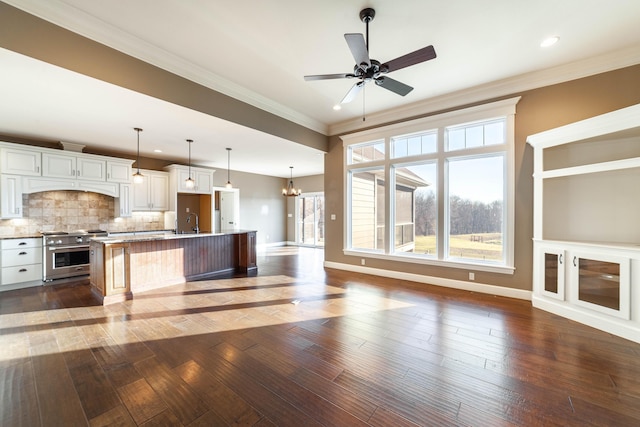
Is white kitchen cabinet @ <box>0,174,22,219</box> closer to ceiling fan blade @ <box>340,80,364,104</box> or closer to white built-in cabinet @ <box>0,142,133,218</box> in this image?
white built-in cabinet @ <box>0,142,133,218</box>

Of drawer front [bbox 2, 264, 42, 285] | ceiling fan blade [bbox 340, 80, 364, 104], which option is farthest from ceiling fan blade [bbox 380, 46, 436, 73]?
drawer front [bbox 2, 264, 42, 285]

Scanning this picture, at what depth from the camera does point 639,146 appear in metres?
3.01

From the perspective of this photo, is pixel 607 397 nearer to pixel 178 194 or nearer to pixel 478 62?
pixel 478 62

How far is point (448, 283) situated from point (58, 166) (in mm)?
7850

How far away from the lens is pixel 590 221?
11.1ft

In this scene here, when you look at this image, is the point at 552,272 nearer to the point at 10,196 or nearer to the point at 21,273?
the point at 21,273

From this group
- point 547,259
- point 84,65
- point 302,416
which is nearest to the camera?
point 302,416

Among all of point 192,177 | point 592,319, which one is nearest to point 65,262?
point 192,177

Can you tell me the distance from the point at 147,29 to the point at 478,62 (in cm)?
419

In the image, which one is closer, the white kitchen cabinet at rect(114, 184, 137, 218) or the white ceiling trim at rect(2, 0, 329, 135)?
the white ceiling trim at rect(2, 0, 329, 135)

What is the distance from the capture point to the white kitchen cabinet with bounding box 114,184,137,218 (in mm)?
5895

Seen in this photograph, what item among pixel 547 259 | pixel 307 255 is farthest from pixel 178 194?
pixel 547 259

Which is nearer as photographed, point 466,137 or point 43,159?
point 466,137

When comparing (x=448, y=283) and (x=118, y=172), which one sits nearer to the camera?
(x=448, y=283)
